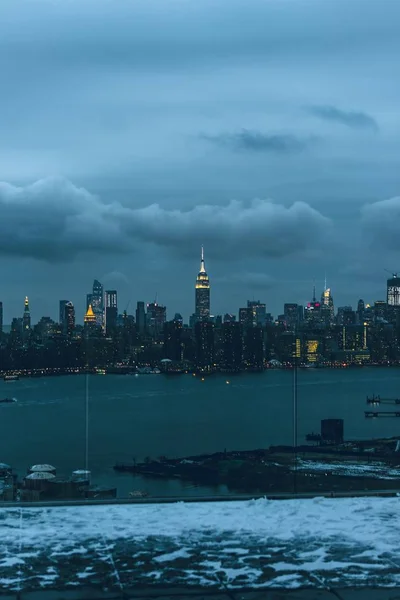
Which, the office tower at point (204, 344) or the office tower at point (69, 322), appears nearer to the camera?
the office tower at point (69, 322)

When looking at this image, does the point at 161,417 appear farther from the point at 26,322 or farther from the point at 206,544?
the point at 206,544

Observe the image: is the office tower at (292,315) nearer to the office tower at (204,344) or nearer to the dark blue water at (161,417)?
the dark blue water at (161,417)

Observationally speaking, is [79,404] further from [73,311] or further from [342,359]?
[342,359]

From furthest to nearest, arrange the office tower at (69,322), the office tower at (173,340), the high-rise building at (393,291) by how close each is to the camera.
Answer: the office tower at (173,340)
the high-rise building at (393,291)
the office tower at (69,322)

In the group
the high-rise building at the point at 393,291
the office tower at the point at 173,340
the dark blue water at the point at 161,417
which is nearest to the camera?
the dark blue water at the point at 161,417

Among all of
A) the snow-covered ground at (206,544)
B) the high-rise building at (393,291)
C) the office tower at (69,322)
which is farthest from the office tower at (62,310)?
the snow-covered ground at (206,544)

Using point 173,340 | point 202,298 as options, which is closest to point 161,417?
point 173,340
